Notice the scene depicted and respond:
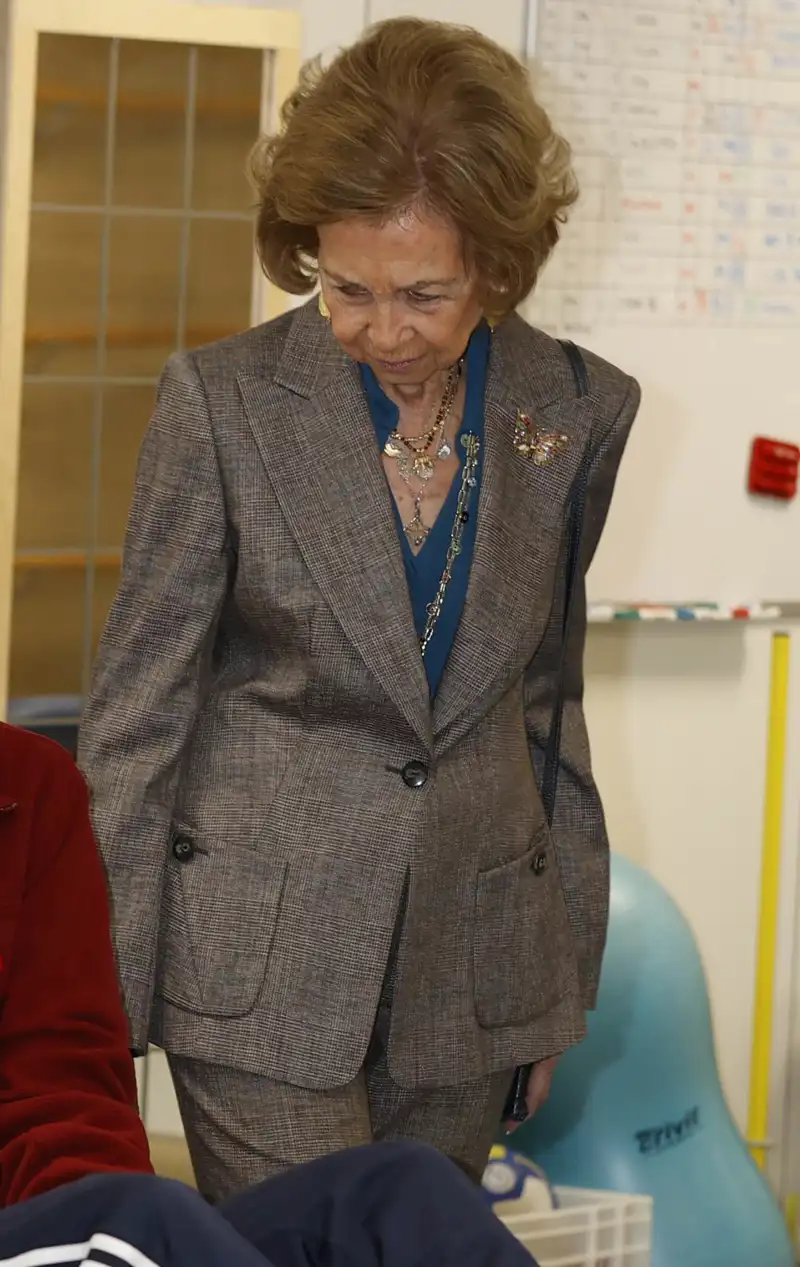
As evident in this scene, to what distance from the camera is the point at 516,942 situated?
6.19 ft

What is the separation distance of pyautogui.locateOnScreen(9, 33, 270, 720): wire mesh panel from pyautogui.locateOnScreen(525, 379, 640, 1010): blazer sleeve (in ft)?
3.26

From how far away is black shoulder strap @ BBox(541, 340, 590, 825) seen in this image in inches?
76.1

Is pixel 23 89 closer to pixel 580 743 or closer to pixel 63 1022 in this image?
pixel 580 743

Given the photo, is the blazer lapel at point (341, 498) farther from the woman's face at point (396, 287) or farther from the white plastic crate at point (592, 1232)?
the white plastic crate at point (592, 1232)

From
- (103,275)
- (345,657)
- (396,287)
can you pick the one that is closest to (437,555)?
(345,657)

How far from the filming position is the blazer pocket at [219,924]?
1795 millimetres

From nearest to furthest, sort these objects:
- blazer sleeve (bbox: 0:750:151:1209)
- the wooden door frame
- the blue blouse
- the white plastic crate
Result: blazer sleeve (bbox: 0:750:151:1209) < the blue blouse < the white plastic crate < the wooden door frame

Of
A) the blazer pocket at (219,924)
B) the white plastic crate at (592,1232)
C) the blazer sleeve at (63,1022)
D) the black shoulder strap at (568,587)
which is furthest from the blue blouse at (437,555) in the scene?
the white plastic crate at (592,1232)

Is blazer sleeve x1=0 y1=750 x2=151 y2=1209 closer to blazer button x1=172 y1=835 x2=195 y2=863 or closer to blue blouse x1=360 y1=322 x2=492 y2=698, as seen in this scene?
blazer button x1=172 y1=835 x2=195 y2=863

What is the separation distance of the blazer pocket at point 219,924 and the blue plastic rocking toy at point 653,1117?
3.28 ft

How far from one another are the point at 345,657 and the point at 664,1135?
1.23 metres

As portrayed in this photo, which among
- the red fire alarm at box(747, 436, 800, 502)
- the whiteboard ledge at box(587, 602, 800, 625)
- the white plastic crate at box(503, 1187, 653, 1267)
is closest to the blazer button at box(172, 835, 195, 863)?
the white plastic crate at box(503, 1187, 653, 1267)

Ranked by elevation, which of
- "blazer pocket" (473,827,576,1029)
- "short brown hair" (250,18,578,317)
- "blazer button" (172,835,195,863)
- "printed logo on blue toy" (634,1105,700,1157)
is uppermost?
"short brown hair" (250,18,578,317)

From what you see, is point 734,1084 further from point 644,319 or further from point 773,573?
point 644,319
